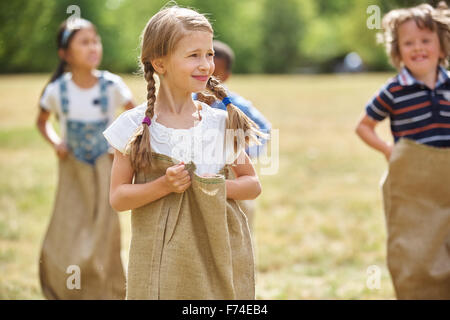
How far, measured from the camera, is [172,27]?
8.30ft

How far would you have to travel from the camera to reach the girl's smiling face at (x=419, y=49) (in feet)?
12.5

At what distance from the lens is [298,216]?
732 centimetres

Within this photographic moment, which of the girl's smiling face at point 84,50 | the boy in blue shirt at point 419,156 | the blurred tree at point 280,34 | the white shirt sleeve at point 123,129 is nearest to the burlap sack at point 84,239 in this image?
the girl's smiling face at point 84,50

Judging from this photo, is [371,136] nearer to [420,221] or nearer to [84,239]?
[420,221]

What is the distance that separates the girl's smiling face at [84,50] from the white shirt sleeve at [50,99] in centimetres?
24

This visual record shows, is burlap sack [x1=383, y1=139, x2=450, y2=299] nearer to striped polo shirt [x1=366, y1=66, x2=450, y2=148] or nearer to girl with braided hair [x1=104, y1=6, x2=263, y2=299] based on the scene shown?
striped polo shirt [x1=366, y1=66, x2=450, y2=148]

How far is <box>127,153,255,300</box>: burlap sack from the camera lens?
98.0 inches

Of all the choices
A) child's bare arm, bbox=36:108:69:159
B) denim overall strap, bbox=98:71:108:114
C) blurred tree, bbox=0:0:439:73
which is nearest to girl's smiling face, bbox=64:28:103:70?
denim overall strap, bbox=98:71:108:114

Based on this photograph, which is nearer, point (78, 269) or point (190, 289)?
point (190, 289)

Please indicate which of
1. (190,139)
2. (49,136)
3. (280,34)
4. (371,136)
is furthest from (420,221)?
(280,34)
